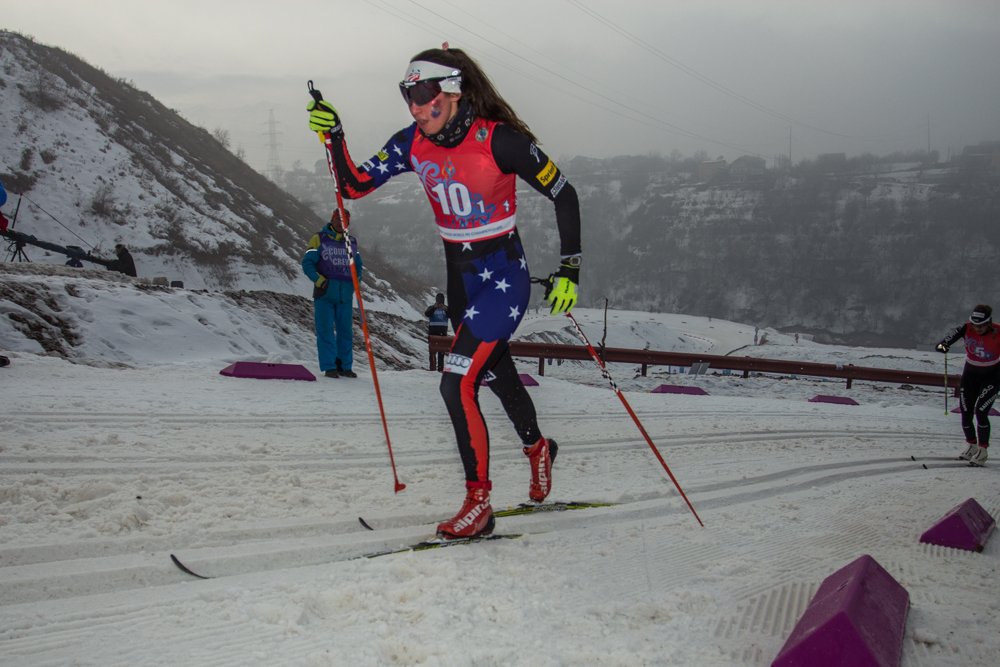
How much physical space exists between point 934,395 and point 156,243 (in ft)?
86.5

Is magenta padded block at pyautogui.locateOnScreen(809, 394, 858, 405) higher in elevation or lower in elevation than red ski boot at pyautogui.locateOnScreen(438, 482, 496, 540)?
lower

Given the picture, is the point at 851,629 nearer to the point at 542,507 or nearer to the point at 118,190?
the point at 542,507

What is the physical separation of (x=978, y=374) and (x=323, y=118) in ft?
26.9

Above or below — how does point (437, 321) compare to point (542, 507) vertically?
above

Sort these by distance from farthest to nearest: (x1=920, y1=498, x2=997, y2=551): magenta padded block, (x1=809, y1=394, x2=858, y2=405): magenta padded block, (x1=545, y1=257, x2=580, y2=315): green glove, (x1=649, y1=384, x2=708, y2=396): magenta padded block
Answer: (x1=809, y1=394, x2=858, y2=405): magenta padded block, (x1=649, y1=384, x2=708, y2=396): magenta padded block, (x1=920, y1=498, x2=997, y2=551): magenta padded block, (x1=545, y1=257, x2=580, y2=315): green glove

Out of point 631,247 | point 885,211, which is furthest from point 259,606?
point 885,211

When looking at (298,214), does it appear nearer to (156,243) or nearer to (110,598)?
(156,243)

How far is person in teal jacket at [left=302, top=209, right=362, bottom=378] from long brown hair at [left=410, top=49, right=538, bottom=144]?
5.37m

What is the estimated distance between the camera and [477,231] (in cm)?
294

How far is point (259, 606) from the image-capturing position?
193 cm

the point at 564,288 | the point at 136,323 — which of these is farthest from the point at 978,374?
the point at 136,323

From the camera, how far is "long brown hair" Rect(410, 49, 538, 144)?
112 inches

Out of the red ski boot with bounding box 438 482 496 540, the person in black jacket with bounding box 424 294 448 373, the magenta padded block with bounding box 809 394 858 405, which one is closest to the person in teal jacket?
the person in black jacket with bounding box 424 294 448 373

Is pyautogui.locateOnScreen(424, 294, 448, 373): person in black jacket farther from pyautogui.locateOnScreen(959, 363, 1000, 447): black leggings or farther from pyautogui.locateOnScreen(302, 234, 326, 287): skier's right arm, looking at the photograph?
pyautogui.locateOnScreen(959, 363, 1000, 447): black leggings
